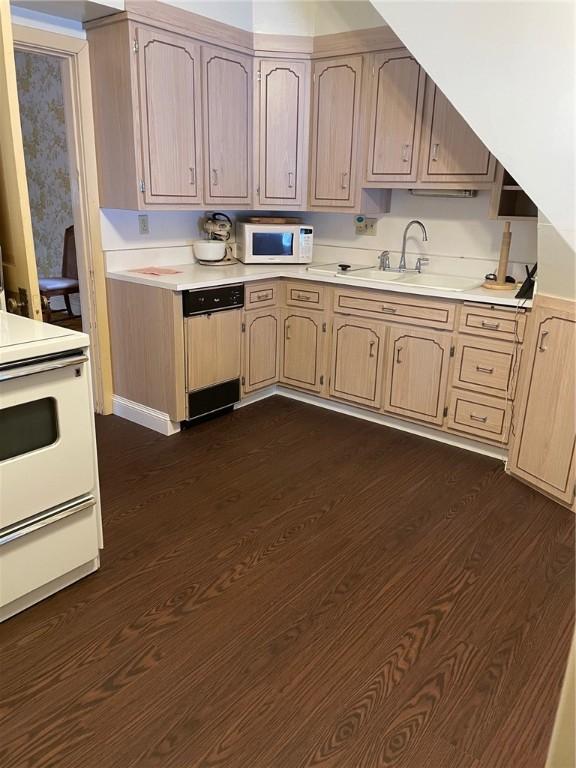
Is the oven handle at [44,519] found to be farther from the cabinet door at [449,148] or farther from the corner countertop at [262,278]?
the cabinet door at [449,148]

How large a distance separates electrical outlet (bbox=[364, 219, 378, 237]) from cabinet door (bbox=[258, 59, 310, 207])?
19.2 inches

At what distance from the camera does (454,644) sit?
6.28ft

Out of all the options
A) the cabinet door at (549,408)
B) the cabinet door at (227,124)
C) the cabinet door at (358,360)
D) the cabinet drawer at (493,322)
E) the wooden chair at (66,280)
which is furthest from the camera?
the wooden chair at (66,280)

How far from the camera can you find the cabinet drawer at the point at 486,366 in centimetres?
303

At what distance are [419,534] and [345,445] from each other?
0.95m

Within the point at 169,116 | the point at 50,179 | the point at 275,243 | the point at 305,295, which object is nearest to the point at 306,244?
the point at 275,243

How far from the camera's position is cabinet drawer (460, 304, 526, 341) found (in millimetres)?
2945

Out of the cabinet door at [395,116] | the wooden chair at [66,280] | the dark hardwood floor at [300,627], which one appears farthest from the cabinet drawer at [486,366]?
the wooden chair at [66,280]

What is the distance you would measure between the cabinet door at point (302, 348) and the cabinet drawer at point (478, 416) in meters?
0.97

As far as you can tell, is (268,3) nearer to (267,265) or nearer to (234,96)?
(234,96)

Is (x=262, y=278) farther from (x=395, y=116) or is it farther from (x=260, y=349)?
(x=395, y=116)

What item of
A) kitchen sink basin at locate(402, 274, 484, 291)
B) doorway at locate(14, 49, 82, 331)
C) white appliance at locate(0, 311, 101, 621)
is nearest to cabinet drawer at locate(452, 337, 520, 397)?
kitchen sink basin at locate(402, 274, 484, 291)

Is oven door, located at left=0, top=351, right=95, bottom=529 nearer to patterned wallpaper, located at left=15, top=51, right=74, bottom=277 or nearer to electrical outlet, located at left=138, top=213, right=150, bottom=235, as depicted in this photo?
electrical outlet, located at left=138, top=213, right=150, bottom=235

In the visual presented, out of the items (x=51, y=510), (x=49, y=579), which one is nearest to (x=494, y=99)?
(x=51, y=510)
